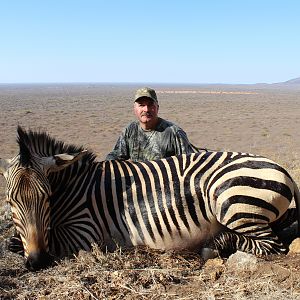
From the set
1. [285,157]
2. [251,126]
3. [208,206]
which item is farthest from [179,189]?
[251,126]

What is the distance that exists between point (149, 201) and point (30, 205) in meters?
1.10

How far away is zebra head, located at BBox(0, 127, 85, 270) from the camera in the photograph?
324 cm

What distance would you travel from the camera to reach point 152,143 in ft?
17.7

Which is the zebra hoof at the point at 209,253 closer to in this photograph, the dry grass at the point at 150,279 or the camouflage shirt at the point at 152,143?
the dry grass at the point at 150,279

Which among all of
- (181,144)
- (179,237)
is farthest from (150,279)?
(181,144)

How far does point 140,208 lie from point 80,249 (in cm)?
64

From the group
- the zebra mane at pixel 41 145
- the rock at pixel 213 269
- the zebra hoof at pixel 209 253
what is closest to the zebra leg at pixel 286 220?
the zebra hoof at pixel 209 253

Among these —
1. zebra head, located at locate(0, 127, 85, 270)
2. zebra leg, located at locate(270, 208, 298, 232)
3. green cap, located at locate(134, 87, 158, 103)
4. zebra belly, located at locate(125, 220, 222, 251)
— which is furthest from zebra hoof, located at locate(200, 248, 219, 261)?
green cap, located at locate(134, 87, 158, 103)

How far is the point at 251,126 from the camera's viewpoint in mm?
19469

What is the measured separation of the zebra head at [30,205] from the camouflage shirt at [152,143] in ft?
6.85

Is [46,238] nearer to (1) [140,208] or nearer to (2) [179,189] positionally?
(1) [140,208]

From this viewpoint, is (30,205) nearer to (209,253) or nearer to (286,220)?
(209,253)

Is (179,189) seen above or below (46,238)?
above

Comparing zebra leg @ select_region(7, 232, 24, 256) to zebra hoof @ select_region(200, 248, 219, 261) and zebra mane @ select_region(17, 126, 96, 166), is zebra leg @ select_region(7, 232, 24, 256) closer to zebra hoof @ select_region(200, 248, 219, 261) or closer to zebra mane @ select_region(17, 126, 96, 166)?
zebra mane @ select_region(17, 126, 96, 166)
